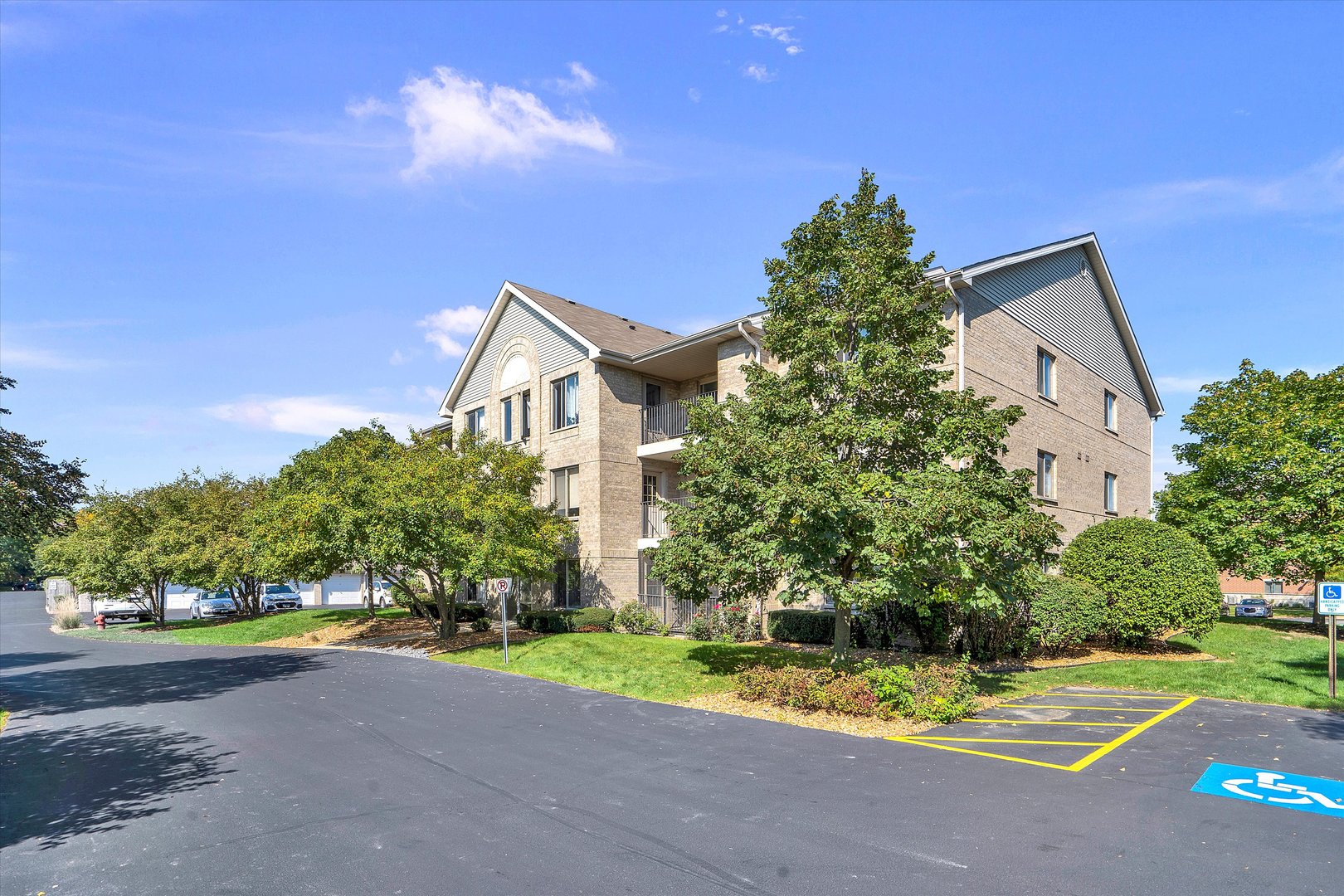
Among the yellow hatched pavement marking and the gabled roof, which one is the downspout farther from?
the yellow hatched pavement marking

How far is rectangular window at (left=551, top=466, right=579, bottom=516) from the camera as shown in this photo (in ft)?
86.4

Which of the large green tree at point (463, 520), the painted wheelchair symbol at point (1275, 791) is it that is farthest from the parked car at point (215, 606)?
the painted wheelchair symbol at point (1275, 791)

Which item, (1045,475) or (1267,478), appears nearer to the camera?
(1045,475)

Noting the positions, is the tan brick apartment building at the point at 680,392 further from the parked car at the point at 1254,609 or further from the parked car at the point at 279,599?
the parked car at the point at 279,599

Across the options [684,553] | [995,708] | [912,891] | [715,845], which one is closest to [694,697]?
[684,553]

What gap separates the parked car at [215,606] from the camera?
39.5m

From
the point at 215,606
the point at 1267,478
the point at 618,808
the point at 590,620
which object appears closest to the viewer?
the point at 618,808

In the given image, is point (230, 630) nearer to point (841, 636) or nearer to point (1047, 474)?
point (841, 636)

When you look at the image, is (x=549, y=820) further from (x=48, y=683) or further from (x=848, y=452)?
(x=48, y=683)

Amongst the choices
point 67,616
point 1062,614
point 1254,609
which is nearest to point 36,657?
point 67,616

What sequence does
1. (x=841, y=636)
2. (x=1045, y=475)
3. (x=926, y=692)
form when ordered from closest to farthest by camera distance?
1. (x=926, y=692)
2. (x=841, y=636)
3. (x=1045, y=475)

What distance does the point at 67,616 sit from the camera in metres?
38.6

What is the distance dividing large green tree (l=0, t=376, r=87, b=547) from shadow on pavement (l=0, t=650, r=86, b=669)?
980 centimetres

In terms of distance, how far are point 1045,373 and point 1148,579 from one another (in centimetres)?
765
